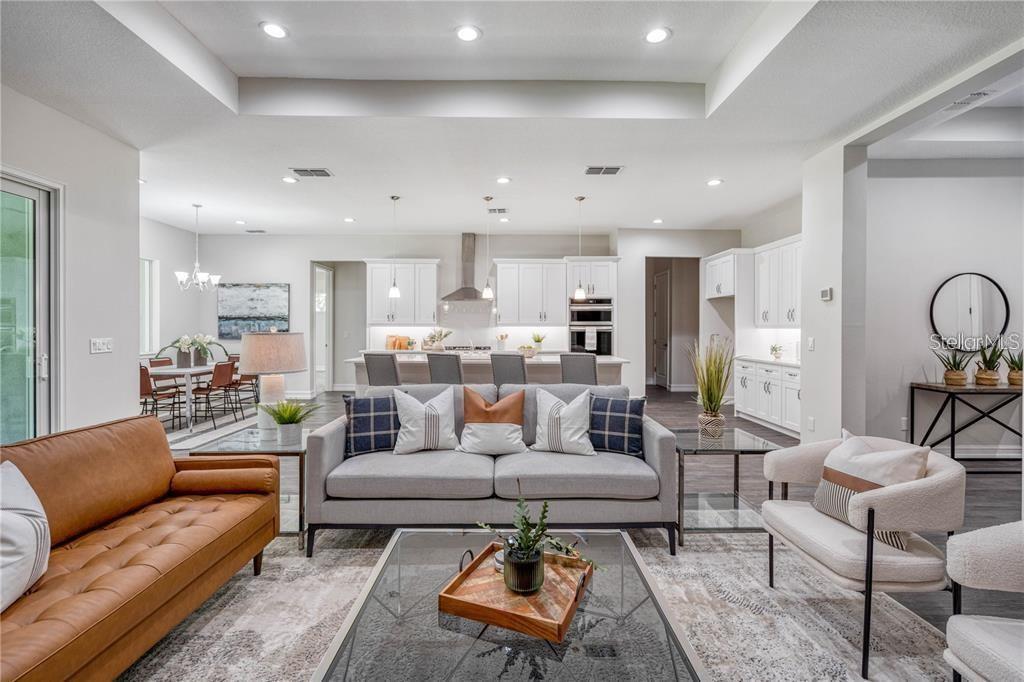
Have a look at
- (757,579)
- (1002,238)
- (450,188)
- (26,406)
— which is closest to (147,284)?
(26,406)

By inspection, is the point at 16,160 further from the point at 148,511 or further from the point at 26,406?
the point at 148,511

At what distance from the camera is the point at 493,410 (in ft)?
10.6

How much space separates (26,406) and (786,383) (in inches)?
279

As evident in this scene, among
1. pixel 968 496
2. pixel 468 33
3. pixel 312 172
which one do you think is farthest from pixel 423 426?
pixel 968 496

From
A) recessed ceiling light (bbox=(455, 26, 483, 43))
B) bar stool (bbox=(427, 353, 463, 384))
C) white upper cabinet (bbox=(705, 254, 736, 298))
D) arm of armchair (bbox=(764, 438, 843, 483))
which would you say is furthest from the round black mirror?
recessed ceiling light (bbox=(455, 26, 483, 43))

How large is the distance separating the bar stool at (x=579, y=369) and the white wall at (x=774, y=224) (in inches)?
124

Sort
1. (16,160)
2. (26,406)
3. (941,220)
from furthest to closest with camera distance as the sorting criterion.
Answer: (941,220), (26,406), (16,160)

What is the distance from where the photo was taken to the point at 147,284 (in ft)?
25.0

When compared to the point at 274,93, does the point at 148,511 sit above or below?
below

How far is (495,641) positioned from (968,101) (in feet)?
15.2

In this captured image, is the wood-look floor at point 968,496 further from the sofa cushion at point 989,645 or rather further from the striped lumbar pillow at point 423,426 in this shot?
the striped lumbar pillow at point 423,426

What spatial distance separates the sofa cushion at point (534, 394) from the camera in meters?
3.32

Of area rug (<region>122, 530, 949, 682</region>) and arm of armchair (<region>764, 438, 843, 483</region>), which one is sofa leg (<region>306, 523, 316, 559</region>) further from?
arm of armchair (<region>764, 438, 843, 483</region>)

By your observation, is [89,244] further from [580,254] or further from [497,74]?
[580,254]
